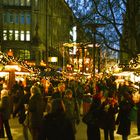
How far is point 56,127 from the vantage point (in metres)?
8.16

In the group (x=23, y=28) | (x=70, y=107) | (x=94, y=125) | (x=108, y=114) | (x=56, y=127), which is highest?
(x=23, y=28)

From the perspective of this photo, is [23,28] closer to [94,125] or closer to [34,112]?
[94,125]

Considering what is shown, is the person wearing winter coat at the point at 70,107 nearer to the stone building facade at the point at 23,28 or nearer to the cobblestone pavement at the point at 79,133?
the cobblestone pavement at the point at 79,133

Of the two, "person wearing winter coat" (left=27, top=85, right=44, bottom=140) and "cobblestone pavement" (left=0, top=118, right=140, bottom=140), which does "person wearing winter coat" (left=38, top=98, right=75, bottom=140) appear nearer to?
"person wearing winter coat" (left=27, top=85, right=44, bottom=140)

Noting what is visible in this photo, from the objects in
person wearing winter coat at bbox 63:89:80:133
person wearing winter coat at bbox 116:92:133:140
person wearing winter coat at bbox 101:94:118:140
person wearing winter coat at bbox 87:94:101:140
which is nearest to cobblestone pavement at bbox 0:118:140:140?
person wearing winter coat at bbox 116:92:133:140

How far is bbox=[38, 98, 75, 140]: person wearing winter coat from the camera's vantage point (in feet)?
26.7

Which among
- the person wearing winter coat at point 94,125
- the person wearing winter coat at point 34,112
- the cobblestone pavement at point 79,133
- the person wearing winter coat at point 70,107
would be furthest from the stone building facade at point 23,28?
the person wearing winter coat at point 34,112

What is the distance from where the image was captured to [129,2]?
37.0m

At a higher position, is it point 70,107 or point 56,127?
point 56,127

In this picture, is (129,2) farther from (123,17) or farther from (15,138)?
(15,138)

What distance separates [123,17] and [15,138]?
23.9m

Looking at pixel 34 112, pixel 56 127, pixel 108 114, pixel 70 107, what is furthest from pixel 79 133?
pixel 56 127

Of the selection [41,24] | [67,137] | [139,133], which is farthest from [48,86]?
[41,24]

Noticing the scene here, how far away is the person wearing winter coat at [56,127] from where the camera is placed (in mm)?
8141
